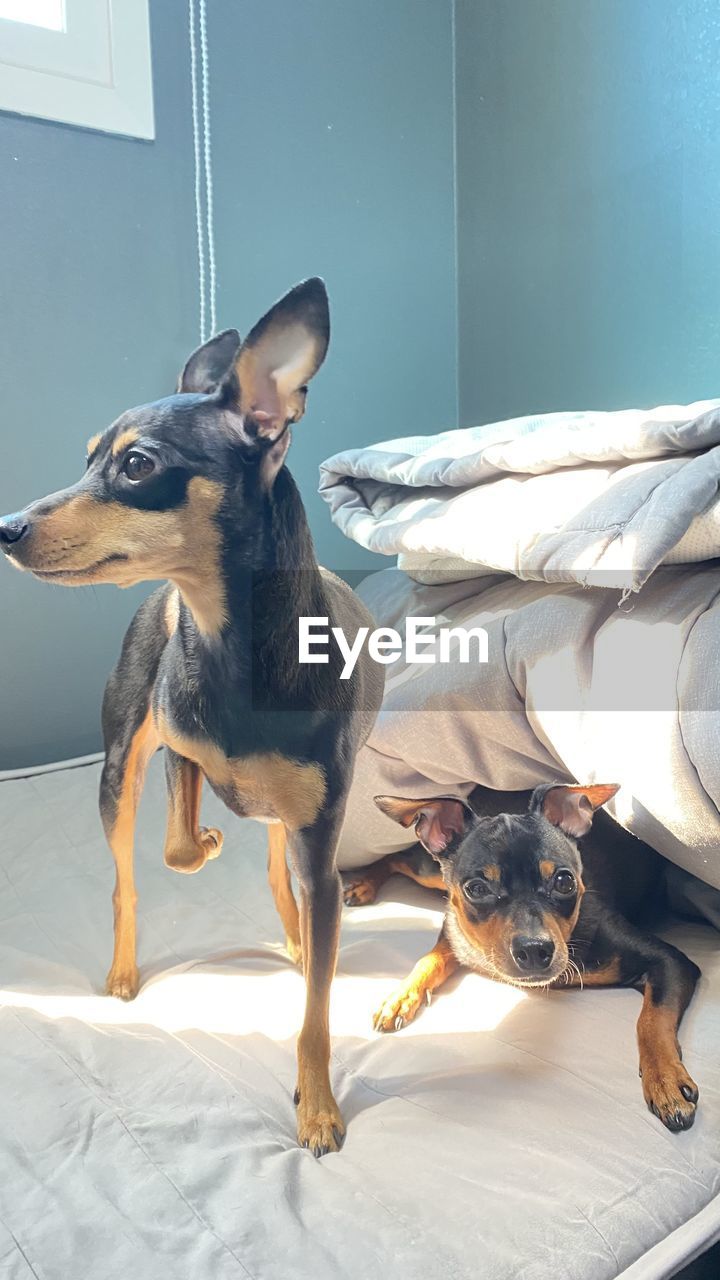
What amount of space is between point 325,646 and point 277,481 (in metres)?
0.14

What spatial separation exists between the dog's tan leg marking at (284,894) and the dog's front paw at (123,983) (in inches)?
6.0

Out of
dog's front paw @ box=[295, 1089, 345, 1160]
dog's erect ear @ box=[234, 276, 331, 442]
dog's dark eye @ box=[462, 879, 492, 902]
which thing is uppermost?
dog's erect ear @ box=[234, 276, 331, 442]

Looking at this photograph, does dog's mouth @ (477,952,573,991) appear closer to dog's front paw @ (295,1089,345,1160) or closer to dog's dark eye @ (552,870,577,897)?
dog's dark eye @ (552,870,577,897)

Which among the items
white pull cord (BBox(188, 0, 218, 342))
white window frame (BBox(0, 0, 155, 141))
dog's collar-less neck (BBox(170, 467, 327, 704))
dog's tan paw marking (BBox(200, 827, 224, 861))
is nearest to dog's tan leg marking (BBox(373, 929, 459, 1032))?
dog's tan paw marking (BBox(200, 827, 224, 861))

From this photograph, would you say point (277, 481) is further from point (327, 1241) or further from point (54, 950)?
point (54, 950)

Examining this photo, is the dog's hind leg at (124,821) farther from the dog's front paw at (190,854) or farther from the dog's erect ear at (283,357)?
the dog's erect ear at (283,357)

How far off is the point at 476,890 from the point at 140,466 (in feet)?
1.39

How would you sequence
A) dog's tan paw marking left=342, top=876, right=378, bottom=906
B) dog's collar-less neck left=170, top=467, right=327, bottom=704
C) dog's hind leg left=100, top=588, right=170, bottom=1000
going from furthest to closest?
dog's tan paw marking left=342, top=876, right=378, bottom=906, dog's hind leg left=100, top=588, right=170, bottom=1000, dog's collar-less neck left=170, top=467, right=327, bottom=704

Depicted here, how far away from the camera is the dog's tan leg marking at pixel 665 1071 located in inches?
28.5

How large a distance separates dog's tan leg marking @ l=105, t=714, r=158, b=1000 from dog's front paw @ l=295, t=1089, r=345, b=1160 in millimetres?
253

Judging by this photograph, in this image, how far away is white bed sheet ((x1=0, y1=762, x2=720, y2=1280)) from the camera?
24.3 inches

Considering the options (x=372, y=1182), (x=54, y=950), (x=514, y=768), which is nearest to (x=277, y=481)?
(x=514, y=768)

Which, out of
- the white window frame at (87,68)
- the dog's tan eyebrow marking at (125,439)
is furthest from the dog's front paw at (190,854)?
the white window frame at (87,68)

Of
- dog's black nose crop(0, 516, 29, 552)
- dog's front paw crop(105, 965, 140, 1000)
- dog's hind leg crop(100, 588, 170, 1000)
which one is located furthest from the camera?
dog's front paw crop(105, 965, 140, 1000)
